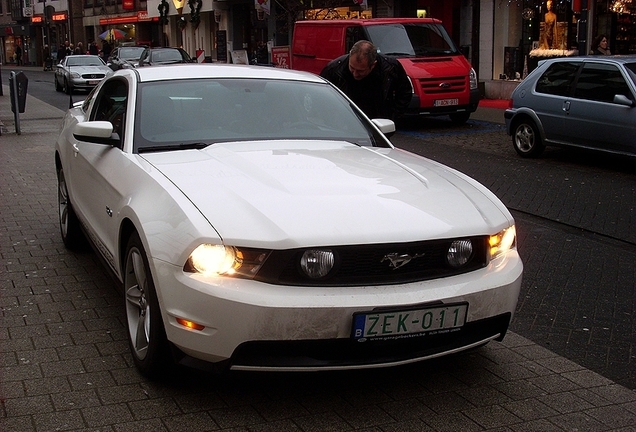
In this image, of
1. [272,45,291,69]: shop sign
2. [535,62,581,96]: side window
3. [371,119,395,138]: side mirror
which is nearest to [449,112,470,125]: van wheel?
[535,62,581,96]: side window

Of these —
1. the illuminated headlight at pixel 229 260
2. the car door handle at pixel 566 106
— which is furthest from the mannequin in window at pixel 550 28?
the illuminated headlight at pixel 229 260

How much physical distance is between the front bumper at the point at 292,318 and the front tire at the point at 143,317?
6.1 inches

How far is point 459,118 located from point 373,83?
9704mm

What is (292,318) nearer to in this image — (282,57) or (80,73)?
(282,57)

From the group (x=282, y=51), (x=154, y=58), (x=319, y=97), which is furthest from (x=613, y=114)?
(x=154, y=58)

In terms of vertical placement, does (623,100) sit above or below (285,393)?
above

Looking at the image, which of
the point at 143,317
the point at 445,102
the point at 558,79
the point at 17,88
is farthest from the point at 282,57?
the point at 143,317

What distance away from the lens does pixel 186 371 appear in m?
4.24

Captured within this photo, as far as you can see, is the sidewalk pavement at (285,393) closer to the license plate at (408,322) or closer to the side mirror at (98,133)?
the license plate at (408,322)

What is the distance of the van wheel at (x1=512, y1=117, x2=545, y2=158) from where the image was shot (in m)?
12.8

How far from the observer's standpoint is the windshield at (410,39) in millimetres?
17516

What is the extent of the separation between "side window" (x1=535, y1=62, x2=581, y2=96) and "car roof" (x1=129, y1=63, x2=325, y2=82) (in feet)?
24.1

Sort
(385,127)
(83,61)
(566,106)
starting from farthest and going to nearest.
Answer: (83,61)
(566,106)
(385,127)

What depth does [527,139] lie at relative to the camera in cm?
1297
